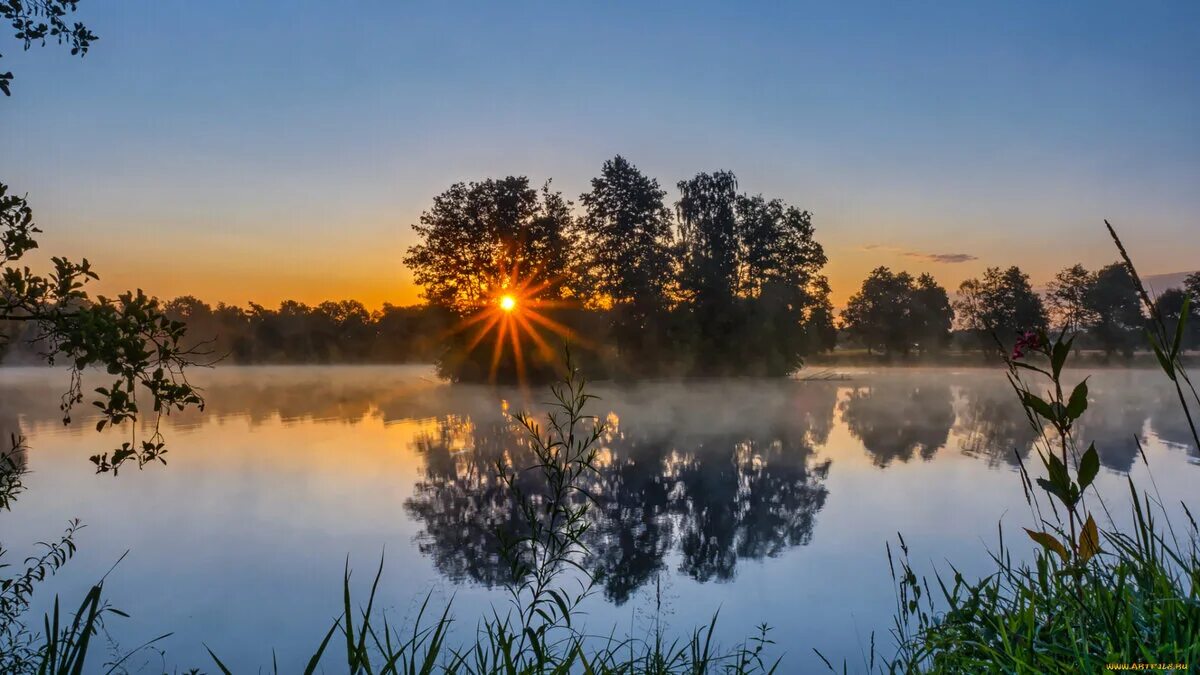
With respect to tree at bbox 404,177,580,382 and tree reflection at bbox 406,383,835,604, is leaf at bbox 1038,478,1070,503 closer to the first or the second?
tree reflection at bbox 406,383,835,604

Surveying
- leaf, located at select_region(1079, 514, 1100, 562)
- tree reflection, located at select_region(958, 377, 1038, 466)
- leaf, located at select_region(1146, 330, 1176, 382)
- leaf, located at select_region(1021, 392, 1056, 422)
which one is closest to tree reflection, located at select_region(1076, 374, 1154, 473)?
tree reflection, located at select_region(958, 377, 1038, 466)

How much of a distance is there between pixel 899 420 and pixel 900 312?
48.6 metres

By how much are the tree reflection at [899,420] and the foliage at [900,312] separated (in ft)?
100

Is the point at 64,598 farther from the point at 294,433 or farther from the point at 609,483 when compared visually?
the point at 294,433

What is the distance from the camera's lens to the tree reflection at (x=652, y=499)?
891cm

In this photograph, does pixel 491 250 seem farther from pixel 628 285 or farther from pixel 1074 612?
Result: pixel 1074 612

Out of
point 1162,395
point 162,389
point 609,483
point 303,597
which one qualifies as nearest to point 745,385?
point 1162,395

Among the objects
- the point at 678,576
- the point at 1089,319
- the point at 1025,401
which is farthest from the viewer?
the point at 1089,319

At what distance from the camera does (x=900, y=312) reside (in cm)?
6812

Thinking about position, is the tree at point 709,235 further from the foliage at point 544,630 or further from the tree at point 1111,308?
the tree at point 1111,308

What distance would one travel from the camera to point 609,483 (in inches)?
518

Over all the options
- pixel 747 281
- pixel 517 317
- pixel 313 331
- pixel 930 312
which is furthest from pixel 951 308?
pixel 313 331

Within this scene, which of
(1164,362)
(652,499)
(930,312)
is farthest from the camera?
(930,312)

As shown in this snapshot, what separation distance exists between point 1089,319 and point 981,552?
61.2 meters
